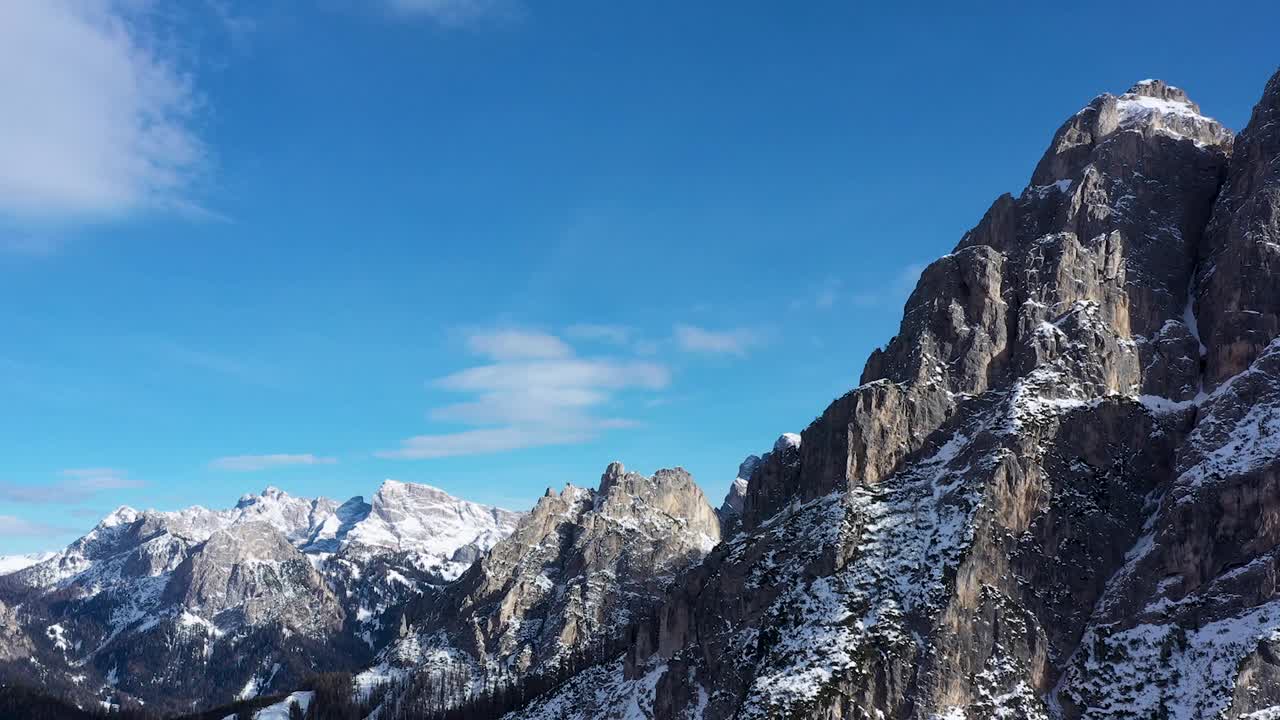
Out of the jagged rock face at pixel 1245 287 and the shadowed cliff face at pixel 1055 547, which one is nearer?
the shadowed cliff face at pixel 1055 547

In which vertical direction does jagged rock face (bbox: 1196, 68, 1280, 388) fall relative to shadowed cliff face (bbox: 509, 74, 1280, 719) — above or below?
above

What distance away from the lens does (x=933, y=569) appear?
561ft

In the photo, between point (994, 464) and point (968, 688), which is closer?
point (968, 688)

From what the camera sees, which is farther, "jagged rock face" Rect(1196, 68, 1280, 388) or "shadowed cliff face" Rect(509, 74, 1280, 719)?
"jagged rock face" Rect(1196, 68, 1280, 388)

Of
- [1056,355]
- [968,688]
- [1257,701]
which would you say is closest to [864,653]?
[968,688]

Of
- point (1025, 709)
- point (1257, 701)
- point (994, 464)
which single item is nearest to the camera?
point (1257, 701)

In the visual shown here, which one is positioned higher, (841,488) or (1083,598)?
(841,488)

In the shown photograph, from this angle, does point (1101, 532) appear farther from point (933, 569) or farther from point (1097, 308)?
point (1097, 308)

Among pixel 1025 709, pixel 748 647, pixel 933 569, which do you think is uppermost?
pixel 933 569

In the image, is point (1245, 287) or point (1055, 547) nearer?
point (1055, 547)

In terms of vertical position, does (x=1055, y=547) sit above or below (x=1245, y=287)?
below

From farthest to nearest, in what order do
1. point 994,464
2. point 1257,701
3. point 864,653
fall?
point 994,464, point 864,653, point 1257,701

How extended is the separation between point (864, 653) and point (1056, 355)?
241ft

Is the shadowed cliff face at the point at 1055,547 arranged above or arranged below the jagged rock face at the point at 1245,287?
below
